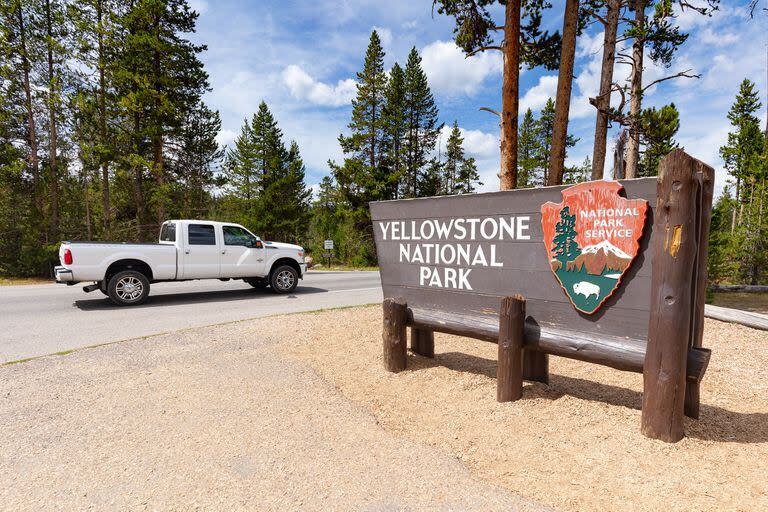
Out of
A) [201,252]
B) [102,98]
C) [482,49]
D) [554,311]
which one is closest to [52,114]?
[102,98]

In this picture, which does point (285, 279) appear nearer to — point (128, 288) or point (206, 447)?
point (128, 288)

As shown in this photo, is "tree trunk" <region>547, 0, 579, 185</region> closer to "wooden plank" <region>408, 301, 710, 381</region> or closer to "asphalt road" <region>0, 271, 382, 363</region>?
"wooden plank" <region>408, 301, 710, 381</region>

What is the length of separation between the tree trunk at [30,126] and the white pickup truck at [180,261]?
1301cm

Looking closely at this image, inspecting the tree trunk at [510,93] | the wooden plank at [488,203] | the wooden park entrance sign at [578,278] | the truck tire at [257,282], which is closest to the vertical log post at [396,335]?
the wooden park entrance sign at [578,278]

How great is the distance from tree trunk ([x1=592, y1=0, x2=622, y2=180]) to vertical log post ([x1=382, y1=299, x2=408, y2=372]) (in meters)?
8.19

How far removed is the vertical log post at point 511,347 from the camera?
3.52 meters

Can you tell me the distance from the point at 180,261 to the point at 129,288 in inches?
47.9

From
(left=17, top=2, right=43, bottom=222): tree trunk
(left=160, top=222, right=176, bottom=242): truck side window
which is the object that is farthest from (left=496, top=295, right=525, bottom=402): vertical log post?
(left=17, top=2, right=43, bottom=222): tree trunk

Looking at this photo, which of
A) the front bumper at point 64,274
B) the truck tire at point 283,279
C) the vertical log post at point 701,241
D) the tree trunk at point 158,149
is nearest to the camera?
the vertical log post at point 701,241

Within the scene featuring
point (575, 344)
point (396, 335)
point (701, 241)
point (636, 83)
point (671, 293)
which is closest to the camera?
point (671, 293)

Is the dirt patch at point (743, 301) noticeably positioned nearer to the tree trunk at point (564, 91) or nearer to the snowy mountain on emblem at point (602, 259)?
the tree trunk at point (564, 91)

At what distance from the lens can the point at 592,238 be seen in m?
3.16

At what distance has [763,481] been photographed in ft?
7.95

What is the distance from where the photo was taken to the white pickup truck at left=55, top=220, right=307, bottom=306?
8562 millimetres
